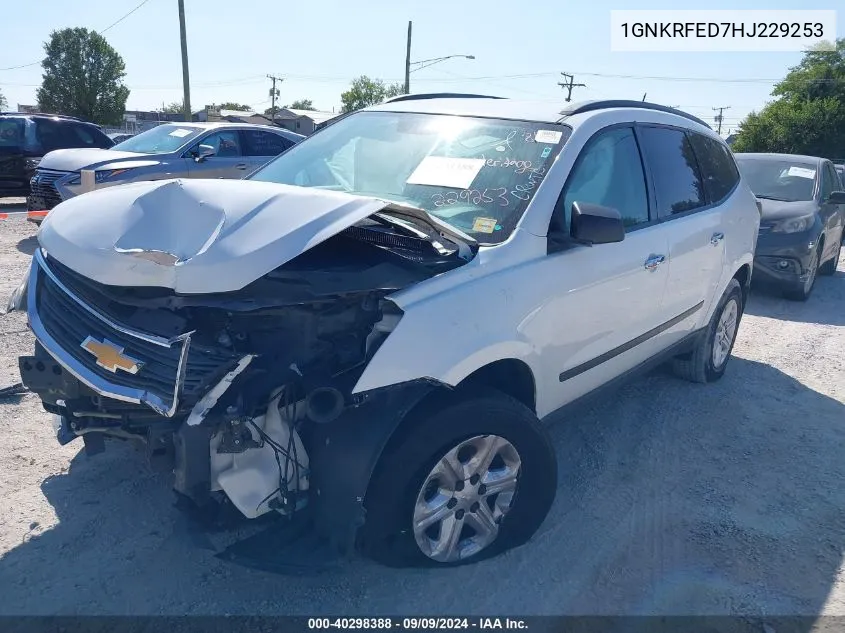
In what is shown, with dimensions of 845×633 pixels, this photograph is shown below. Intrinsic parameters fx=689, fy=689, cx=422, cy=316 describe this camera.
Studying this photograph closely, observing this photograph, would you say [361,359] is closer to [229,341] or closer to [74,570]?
[229,341]

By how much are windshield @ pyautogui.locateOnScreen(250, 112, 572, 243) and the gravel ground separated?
148 centimetres

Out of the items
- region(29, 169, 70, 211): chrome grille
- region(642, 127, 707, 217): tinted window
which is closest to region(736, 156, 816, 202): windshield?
region(642, 127, 707, 217): tinted window

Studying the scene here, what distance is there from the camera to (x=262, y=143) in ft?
36.3

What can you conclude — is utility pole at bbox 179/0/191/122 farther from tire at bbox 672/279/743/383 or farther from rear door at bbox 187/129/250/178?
tire at bbox 672/279/743/383

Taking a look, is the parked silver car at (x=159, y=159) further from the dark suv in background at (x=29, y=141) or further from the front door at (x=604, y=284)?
the front door at (x=604, y=284)

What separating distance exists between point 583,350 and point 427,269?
1111 millimetres

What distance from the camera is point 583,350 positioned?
3381 millimetres

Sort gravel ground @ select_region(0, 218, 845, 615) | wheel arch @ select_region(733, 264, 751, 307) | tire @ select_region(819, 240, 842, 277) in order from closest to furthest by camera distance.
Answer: gravel ground @ select_region(0, 218, 845, 615)
wheel arch @ select_region(733, 264, 751, 307)
tire @ select_region(819, 240, 842, 277)

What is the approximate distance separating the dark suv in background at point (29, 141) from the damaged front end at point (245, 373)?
11.5 meters

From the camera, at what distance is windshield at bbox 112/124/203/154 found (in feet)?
33.0

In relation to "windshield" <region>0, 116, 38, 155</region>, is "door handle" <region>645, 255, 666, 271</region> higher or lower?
lower

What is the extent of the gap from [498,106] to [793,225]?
19.2 feet

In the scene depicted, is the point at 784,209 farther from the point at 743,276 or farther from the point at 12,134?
the point at 12,134

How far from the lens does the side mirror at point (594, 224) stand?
9.95 ft
